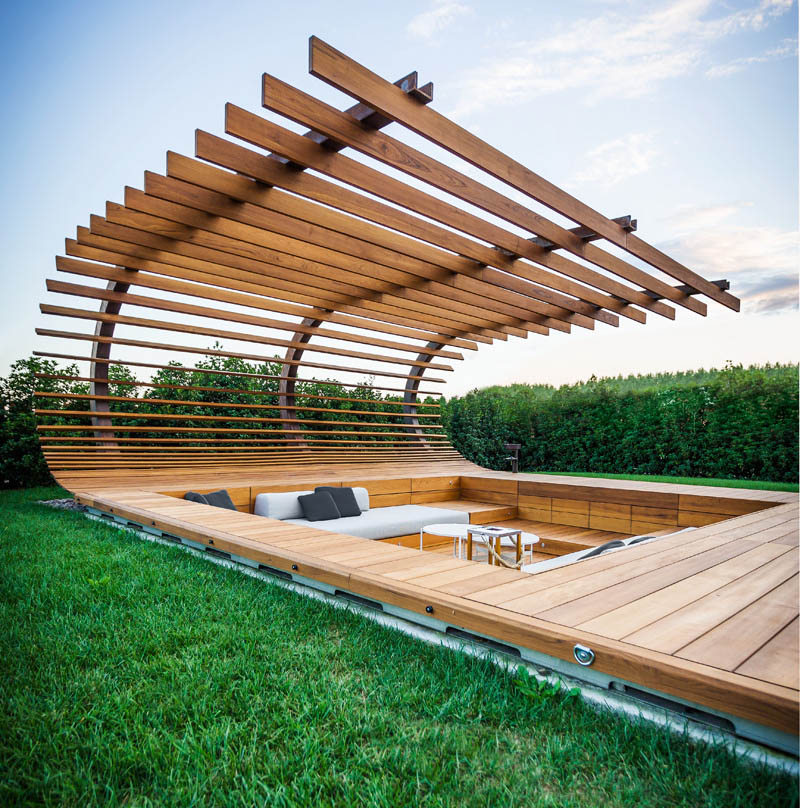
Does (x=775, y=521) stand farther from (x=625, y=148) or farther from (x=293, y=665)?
(x=625, y=148)

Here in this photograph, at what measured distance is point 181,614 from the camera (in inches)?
110

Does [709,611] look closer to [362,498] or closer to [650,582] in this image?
[650,582]

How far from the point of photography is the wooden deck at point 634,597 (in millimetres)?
1701

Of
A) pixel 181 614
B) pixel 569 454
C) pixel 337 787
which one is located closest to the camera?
pixel 337 787

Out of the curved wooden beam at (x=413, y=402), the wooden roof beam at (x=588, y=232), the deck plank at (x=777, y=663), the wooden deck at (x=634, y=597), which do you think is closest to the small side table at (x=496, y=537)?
the wooden deck at (x=634, y=597)

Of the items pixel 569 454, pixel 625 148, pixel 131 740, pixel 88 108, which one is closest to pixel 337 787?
pixel 131 740

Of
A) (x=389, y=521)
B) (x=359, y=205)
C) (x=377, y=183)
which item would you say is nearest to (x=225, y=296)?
(x=359, y=205)

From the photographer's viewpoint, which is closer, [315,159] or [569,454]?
[315,159]

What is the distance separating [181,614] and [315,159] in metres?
2.79

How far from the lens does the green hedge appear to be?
9.49 m

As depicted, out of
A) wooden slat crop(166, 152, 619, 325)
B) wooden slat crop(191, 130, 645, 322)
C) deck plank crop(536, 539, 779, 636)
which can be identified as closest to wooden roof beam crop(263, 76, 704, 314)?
wooden slat crop(191, 130, 645, 322)

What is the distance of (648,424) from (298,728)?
1062cm

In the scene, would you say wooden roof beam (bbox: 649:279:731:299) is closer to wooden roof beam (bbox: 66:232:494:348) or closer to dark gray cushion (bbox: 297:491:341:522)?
wooden roof beam (bbox: 66:232:494:348)

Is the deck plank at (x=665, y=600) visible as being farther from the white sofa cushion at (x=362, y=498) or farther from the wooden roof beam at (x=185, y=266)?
the white sofa cushion at (x=362, y=498)
